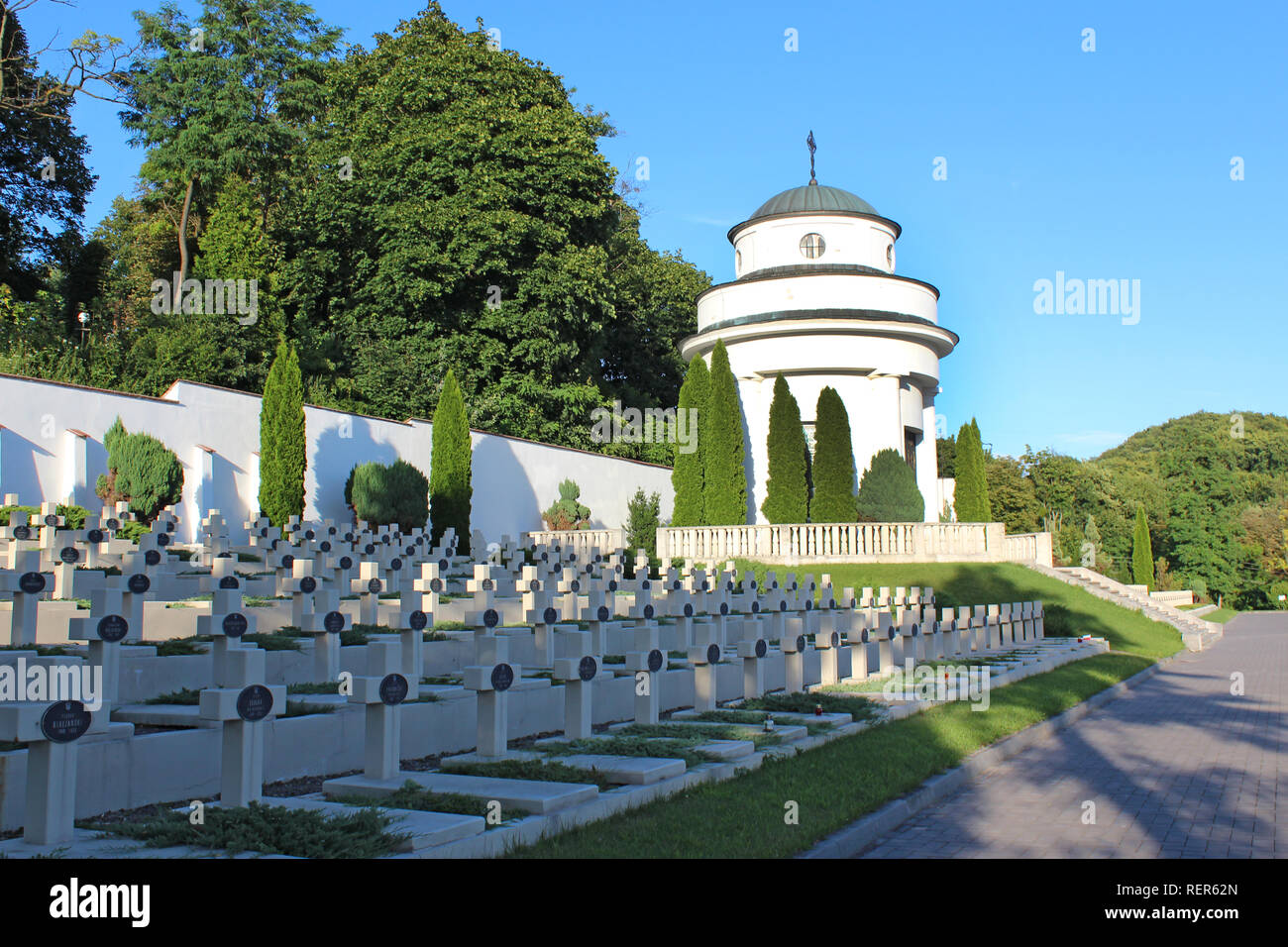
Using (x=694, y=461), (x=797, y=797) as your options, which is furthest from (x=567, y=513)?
(x=797, y=797)

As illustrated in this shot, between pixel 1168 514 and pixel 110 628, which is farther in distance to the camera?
pixel 1168 514

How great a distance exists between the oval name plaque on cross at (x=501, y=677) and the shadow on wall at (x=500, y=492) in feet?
70.3

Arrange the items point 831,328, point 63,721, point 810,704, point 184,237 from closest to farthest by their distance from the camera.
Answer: point 63,721 < point 810,704 < point 184,237 < point 831,328

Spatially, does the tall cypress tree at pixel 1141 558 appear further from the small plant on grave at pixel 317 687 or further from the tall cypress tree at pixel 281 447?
the small plant on grave at pixel 317 687

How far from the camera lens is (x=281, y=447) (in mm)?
22531

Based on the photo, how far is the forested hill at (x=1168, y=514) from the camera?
5616 cm

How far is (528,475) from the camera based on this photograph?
105 feet

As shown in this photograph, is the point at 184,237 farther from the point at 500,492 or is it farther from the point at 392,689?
the point at 392,689

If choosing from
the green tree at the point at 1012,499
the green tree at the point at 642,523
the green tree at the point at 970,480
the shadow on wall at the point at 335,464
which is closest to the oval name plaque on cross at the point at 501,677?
the shadow on wall at the point at 335,464

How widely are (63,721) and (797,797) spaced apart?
4378 millimetres

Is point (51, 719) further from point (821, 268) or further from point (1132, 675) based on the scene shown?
point (821, 268)

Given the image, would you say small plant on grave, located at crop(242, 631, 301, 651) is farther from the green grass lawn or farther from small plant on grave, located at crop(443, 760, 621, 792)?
the green grass lawn
